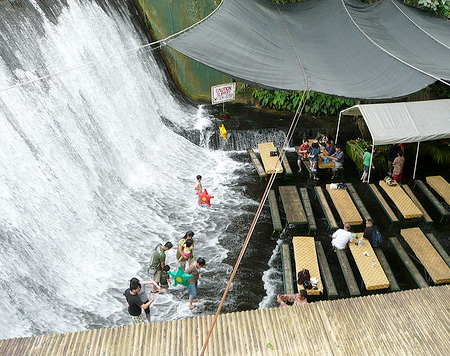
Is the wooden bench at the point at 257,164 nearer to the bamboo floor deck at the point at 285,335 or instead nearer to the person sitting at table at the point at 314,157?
the person sitting at table at the point at 314,157

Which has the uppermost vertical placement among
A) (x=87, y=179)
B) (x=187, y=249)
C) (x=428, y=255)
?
(x=87, y=179)

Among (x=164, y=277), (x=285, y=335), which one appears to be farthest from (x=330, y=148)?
(x=285, y=335)

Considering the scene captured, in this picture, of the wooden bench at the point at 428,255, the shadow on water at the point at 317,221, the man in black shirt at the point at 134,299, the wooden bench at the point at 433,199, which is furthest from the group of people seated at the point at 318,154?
the man in black shirt at the point at 134,299

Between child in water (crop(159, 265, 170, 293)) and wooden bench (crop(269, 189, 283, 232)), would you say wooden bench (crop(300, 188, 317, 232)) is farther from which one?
child in water (crop(159, 265, 170, 293))

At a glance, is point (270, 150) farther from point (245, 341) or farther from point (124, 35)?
point (245, 341)

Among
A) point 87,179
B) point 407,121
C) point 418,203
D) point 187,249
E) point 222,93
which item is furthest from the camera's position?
point 222,93

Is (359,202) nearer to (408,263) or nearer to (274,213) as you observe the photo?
(274,213)

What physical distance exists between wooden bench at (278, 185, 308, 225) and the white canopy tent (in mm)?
2302

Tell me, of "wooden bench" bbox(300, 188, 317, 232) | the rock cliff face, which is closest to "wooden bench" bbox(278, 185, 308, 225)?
"wooden bench" bbox(300, 188, 317, 232)

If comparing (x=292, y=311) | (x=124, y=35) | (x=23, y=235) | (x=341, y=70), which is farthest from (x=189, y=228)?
(x=124, y=35)

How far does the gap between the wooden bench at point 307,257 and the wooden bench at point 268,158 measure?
9.37 feet

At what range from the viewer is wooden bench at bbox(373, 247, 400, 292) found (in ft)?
23.8

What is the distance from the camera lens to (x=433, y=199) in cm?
973

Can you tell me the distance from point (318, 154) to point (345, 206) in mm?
2313
